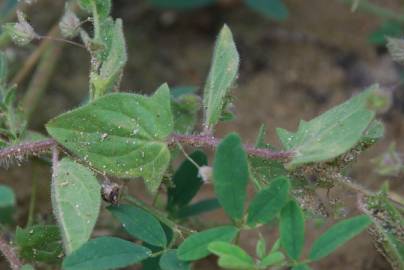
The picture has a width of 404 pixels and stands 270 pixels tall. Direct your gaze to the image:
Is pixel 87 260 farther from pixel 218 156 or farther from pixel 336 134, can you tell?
pixel 336 134

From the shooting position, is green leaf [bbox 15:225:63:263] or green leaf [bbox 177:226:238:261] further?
green leaf [bbox 15:225:63:263]

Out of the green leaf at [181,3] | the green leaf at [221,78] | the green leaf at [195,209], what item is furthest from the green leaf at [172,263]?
the green leaf at [181,3]

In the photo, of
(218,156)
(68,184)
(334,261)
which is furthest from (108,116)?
(334,261)

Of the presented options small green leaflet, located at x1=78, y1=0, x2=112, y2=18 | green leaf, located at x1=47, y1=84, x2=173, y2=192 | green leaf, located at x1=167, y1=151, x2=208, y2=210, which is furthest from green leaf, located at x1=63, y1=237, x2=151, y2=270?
small green leaflet, located at x1=78, y1=0, x2=112, y2=18

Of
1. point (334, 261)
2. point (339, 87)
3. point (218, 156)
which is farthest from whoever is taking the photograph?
point (339, 87)

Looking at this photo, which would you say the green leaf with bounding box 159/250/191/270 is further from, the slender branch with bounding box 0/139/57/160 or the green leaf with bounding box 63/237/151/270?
the slender branch with bounding box 0/139/57/160
